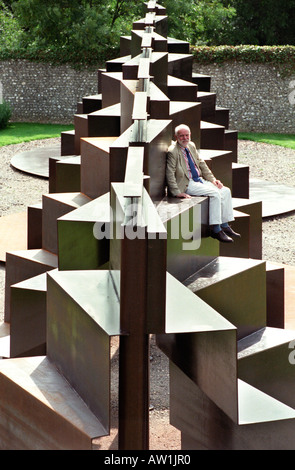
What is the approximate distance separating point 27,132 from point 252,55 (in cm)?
609

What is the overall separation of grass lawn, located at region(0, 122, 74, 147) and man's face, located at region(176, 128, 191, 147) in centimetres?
1276

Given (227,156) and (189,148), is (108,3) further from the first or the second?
(189,148)

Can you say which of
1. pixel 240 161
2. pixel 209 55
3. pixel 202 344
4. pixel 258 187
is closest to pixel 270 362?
pixel 202 344

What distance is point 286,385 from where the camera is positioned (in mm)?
5949

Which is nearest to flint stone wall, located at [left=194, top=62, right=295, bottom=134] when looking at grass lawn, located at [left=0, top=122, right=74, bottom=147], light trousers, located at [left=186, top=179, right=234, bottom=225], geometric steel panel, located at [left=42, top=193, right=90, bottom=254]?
grass lawn, located at [left=0, top=122, right=74, bottom=147]

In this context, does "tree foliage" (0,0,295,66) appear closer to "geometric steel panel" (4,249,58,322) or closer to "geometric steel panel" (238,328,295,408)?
"geometric steel panel" (4,249,58,322)

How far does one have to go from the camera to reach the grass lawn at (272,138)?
19656mm

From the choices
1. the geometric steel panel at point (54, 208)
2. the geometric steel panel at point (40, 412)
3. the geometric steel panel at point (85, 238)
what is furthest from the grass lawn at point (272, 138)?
the geometric steel panel at point (40, 412)

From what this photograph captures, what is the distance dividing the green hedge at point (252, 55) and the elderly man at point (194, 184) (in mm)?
15770

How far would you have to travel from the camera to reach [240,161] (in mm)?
17156

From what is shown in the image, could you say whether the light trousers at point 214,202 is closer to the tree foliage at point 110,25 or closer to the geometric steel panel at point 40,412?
the geometric steel panel at point 40,412

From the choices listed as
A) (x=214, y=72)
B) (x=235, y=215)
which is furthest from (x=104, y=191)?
(x=214, y=72)

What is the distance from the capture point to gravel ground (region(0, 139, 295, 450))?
18.7 feet
